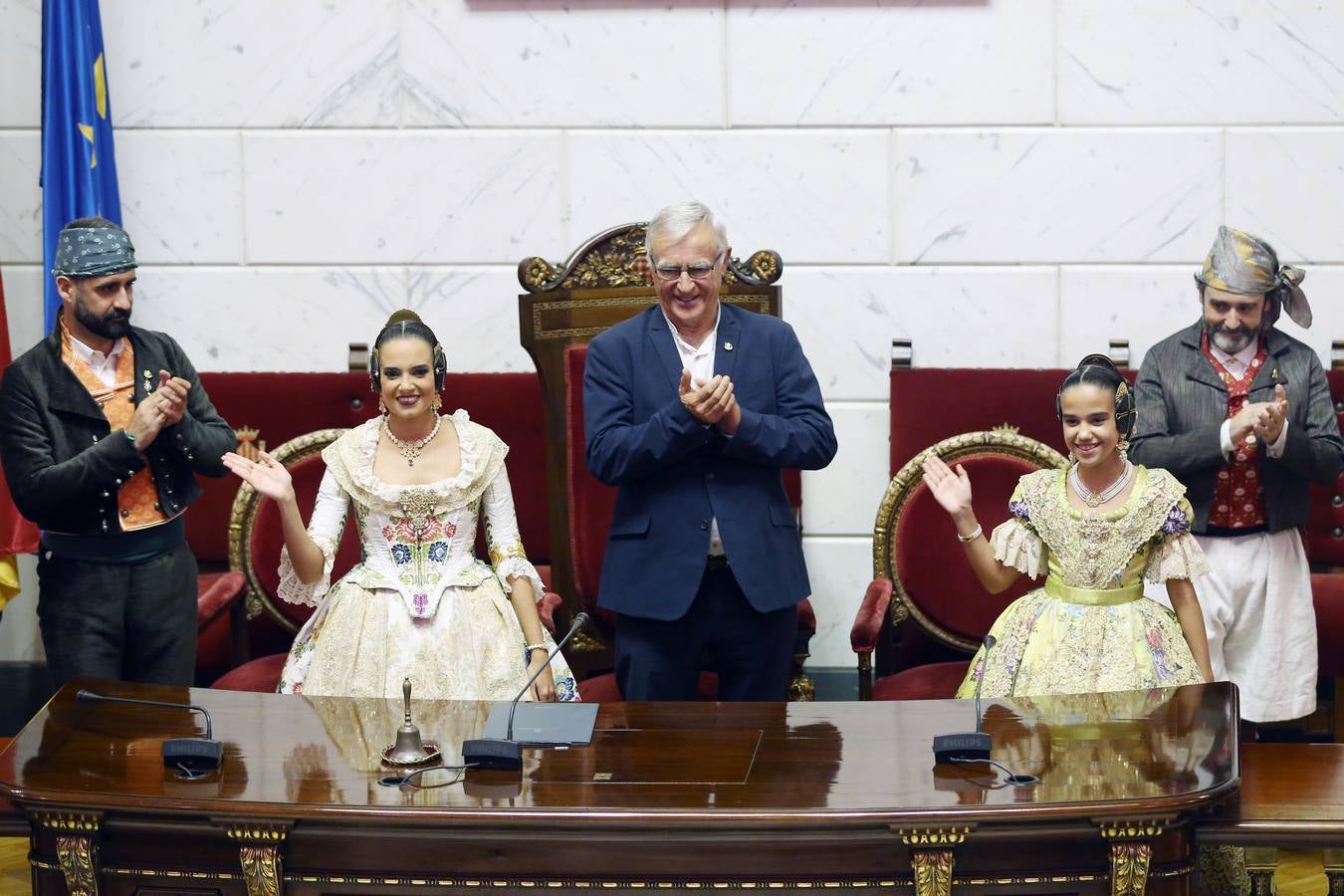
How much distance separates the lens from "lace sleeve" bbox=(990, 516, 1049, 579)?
3.93m

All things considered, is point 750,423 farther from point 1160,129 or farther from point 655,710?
point 1160,129

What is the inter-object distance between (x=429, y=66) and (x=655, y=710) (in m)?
2.61

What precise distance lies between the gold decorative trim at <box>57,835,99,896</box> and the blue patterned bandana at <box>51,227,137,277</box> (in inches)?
59.5

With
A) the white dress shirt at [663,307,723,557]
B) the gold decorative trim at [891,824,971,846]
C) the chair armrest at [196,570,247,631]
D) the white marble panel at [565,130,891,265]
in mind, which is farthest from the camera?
the white marble panel at [565,130,891,265]

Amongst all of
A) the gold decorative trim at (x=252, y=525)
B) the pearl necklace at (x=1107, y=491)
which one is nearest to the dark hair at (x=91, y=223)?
the gold decorative trim at (x=252, y=525)

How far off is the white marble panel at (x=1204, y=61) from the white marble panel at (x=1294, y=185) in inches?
2.3

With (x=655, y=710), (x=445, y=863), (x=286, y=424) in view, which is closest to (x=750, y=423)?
(x=655, y=710)

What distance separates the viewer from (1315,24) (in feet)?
16.2

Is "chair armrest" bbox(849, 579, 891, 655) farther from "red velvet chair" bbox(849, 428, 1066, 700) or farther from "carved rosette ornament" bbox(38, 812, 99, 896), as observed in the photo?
"carved rosette ornament" bbox(38, 812, 99, 896)

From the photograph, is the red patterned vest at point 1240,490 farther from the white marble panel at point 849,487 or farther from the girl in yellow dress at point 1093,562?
the white marble panel at point 849,487

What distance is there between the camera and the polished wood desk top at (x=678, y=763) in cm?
274

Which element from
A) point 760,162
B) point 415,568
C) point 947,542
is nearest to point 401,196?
point 760,162

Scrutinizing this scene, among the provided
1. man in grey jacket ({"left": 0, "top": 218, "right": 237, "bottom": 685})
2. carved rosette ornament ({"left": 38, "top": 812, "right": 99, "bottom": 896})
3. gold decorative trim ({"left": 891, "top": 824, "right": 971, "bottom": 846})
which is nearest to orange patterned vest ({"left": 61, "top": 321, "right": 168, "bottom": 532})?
man in grey jacket ({"left": 0, "top": 218, "right": 237, "bottom": 685})

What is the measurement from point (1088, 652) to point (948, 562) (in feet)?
2.75
